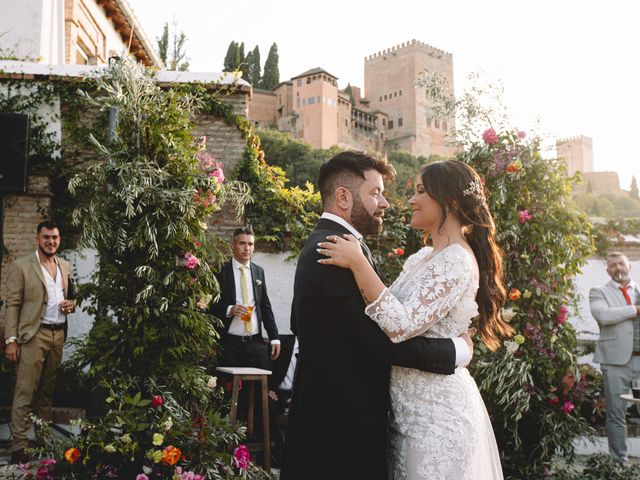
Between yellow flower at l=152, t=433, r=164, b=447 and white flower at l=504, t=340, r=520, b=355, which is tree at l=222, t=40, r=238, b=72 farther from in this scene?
yellow flower at l=152, t=433, r=164, b=447

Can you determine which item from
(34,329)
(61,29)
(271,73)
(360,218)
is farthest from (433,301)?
(271,73)

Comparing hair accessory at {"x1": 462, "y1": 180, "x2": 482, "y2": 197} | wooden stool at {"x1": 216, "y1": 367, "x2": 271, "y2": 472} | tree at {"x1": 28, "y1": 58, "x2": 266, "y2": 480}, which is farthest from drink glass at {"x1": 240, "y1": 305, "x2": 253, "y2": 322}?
hair accessory at {"x1": 462, "y1": 180, "x2": 482, "y2": 197}

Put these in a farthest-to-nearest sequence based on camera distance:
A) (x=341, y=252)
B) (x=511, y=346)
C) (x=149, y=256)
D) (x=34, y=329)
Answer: (x=34, y=329)
(x=511, y=346)
(x=149, y=256)
(x=341, y=252)

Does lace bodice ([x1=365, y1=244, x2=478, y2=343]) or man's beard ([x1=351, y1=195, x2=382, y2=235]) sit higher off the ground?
man's beard ([x1=351, y1=195, x2=382, y2=235])

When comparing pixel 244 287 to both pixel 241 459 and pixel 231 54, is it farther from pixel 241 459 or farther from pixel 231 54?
pixel 231 54

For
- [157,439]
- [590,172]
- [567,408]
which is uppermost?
[590,172]

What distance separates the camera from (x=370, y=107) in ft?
231

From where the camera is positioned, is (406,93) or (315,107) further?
(406,93)

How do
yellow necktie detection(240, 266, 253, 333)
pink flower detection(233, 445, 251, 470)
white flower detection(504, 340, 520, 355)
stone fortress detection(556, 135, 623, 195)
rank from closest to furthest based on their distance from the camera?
pink flower detection(233, 445, 251, 470) → white flower detection(504, 340, 520, 355) → yellow necktie detection(240, 266, 253, 333) → stone fortress detection(556, 135, 623, 195)

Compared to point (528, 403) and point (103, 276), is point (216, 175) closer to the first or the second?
point (103, 276)

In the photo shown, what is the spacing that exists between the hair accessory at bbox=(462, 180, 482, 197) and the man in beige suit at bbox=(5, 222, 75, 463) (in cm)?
403

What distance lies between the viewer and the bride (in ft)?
6.57

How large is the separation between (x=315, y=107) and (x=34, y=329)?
169ft

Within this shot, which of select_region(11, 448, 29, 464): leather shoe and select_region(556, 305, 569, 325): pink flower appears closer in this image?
select_region(11, 448, 29, 464): leather shoe
